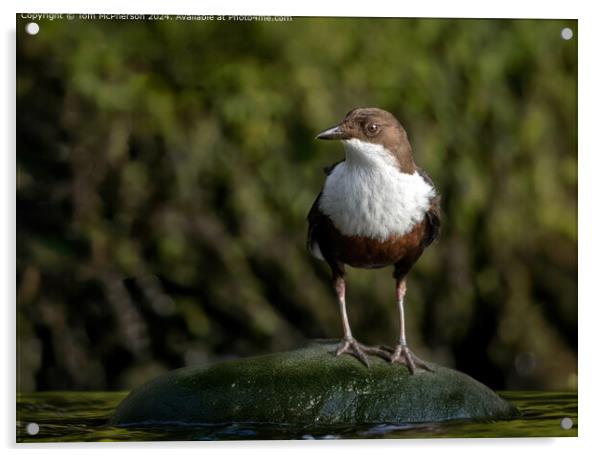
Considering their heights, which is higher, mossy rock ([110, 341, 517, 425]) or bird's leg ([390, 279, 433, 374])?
bird's leg ([390, 279, 433, 374])

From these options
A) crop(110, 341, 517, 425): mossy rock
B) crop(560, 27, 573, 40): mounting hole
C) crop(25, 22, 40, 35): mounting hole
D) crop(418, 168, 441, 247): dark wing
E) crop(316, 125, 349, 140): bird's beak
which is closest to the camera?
crop(316, 125, 349, 140): bird's beak

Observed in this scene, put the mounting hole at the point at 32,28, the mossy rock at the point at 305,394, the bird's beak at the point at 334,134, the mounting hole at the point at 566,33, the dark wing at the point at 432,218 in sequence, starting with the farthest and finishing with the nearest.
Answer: the mounting hole at the point at 566,33, the mounting hole at the point at 32,28, the dark wing at the point at 432,218, the mossy rock at the point at 305,394, the bird's beak at the point at 334,134

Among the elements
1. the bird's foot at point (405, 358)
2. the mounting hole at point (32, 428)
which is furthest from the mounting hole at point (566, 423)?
the mounting hole at point (32, 428)

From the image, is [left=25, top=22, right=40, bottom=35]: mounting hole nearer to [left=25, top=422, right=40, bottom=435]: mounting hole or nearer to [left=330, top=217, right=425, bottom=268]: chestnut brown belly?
[left=330, top=217, right=425, bottom=268]: chestnut brown belly

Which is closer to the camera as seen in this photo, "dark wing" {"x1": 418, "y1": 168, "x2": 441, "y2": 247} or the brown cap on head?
the brown cap on head

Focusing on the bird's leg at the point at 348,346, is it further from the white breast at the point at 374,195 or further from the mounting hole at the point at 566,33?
the mounting hole at the point at 566,33

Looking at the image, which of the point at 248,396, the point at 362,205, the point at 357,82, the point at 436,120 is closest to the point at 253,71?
the point at 357,82

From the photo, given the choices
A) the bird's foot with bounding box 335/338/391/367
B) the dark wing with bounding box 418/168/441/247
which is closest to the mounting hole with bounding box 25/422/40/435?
the bird's foot with bounding box 335/338/391/367
